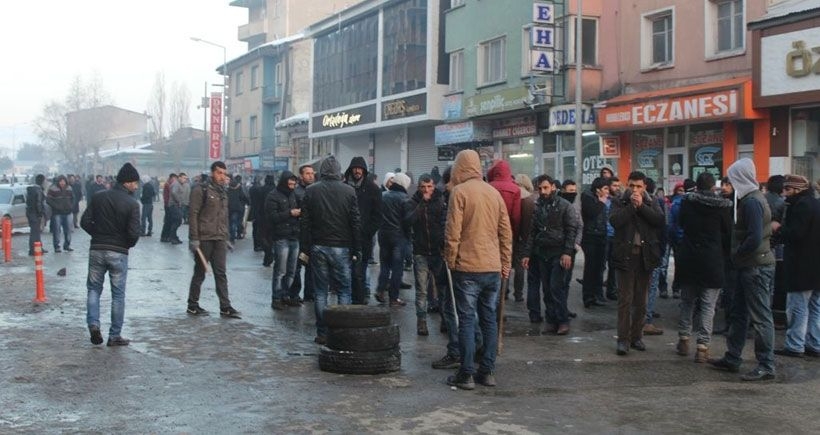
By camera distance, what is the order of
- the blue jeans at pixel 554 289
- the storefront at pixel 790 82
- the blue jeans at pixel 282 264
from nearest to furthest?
the blue jeans at pixel 554 289 < the blue jeans at pixel 282 264 < the storefront at pixel 790 82

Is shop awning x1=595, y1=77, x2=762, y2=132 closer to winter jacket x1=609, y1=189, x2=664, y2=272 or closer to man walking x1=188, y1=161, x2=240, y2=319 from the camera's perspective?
winter jacket x1=609, y1=189, x2=664, y2=272

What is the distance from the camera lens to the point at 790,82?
17.2 meters

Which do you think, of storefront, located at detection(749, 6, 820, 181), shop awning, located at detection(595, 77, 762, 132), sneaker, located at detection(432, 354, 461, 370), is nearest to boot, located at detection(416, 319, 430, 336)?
sneaker, located at detection(432, 354, 461, 370)

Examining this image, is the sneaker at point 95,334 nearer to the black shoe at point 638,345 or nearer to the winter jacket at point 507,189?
the winter jacket at point 507,189

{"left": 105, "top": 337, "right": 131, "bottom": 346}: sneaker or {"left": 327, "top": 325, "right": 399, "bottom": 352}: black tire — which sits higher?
{"left": 327, "top": 325, "right": 399, "bottom": 352}: black tire

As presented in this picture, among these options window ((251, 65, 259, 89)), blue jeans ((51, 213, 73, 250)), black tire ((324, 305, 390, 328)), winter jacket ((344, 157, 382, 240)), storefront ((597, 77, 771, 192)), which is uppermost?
window ((251, 65, 259, 89))

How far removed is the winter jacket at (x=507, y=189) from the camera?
870 centimetres

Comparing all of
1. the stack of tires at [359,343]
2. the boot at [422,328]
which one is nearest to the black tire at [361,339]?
the stack of tires at [359,343]

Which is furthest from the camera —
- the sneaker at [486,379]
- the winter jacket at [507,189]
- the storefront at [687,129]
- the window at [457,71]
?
the window at [457,71]

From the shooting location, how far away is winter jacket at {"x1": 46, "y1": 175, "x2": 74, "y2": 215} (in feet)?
65.8

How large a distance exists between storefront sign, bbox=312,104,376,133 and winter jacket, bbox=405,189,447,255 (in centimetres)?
2526

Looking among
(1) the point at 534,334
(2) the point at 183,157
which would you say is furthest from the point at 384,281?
(2) the point at 183,157

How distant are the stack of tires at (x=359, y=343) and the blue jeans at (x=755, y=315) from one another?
3.28m

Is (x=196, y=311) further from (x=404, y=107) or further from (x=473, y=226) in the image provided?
(x=404, y=107)
